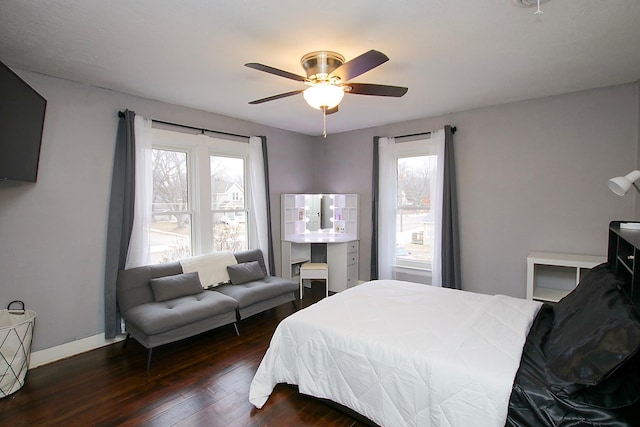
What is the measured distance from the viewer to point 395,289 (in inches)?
115

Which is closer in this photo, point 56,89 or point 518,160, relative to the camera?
point 56,89

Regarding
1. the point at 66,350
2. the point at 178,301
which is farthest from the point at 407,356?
the point at 66,350

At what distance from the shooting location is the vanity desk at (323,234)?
4723mm

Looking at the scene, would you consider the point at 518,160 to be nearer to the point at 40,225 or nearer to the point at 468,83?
the point at 468,83

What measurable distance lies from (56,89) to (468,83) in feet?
12.3

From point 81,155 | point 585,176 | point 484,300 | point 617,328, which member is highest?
point 81,155

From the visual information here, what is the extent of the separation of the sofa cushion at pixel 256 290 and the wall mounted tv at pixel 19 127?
6.63ft

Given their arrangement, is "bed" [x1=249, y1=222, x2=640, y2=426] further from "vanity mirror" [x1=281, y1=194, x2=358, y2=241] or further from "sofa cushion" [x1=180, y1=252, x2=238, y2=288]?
"vanity mirror" [x1=281, y1=194, x2=358, y2=241]

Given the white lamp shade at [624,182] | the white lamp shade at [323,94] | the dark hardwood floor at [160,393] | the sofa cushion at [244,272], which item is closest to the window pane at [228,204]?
the sofa cushion at [244,272]

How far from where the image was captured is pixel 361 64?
189 centimetres

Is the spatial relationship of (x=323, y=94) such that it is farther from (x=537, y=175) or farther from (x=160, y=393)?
(x=537, y=175)

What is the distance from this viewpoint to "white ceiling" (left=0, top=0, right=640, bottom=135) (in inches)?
71.6

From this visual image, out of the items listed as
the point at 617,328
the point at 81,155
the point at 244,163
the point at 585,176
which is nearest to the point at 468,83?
the point at 585,176

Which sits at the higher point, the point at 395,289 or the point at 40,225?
the point at 40,225
